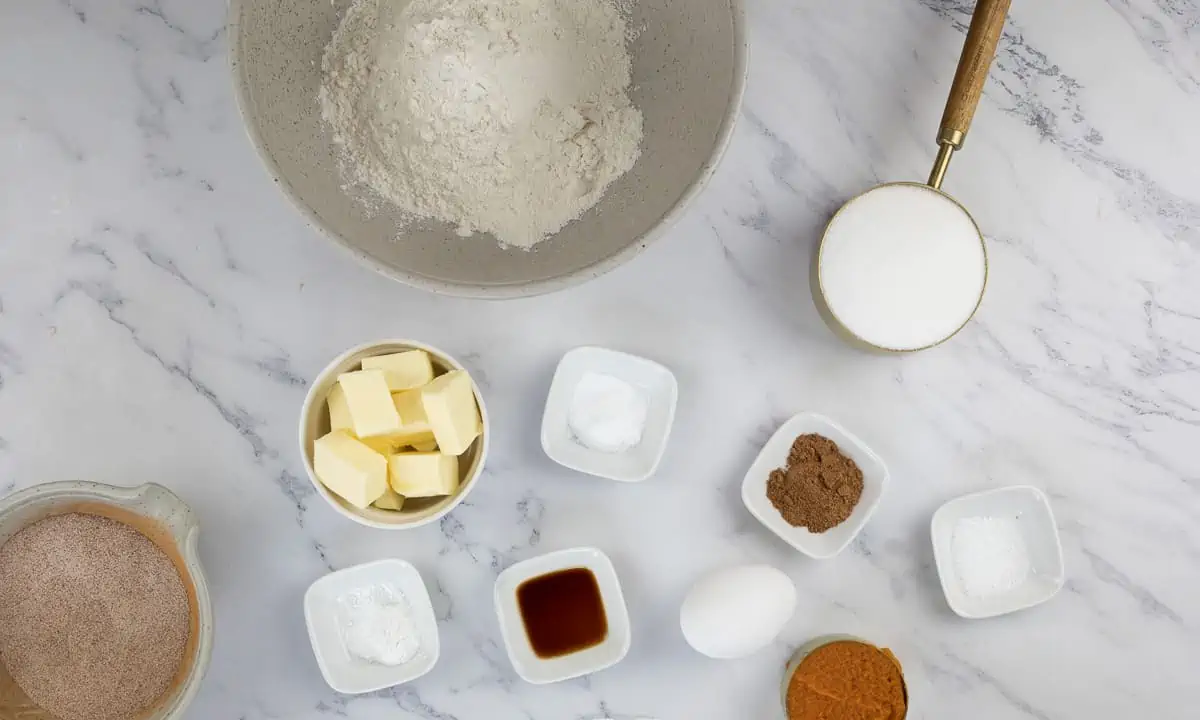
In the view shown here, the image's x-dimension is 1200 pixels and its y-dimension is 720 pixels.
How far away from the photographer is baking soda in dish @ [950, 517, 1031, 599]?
4.45 ft

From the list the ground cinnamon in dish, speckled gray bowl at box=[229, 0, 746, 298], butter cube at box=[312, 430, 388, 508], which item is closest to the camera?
speckled gray bowl at box=[229, 0, 746, 298]

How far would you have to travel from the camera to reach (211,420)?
1.34 metres

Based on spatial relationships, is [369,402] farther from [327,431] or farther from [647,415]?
[647,415]

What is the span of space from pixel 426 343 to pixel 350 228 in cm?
26

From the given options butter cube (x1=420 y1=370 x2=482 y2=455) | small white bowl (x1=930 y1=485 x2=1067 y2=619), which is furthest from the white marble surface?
butter cube (x1=420 y1=370 x2=482 y2=455)

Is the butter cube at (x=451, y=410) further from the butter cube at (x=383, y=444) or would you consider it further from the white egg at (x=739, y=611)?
the white egg at (x=739, y=611)

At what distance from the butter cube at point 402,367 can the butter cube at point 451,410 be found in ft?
0.07

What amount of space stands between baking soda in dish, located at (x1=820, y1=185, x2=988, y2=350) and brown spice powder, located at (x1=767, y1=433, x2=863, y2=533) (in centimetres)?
18

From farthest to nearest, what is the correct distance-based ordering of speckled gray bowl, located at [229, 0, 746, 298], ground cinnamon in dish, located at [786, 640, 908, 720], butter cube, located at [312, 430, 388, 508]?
ground cinnamon in dish, located at [786, 640, 908, 720]
butter cube, located at [312, 430, 388, 508]
speckled gray bowl, located at [229, 0, 746, 298]

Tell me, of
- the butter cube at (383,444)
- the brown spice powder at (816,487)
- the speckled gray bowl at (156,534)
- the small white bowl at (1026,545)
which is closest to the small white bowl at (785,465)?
the brown spice powder at (816,487)

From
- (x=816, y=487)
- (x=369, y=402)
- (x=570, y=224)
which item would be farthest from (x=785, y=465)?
(x=369, y=402)

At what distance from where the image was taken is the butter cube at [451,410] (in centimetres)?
A: 119

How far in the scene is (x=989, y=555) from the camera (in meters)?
1.36

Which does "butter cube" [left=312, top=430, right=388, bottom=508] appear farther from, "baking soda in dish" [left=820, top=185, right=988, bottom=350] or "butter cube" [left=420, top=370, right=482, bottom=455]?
"baking soda in dish" [left=820, top=185, right=988, bottom=350]
